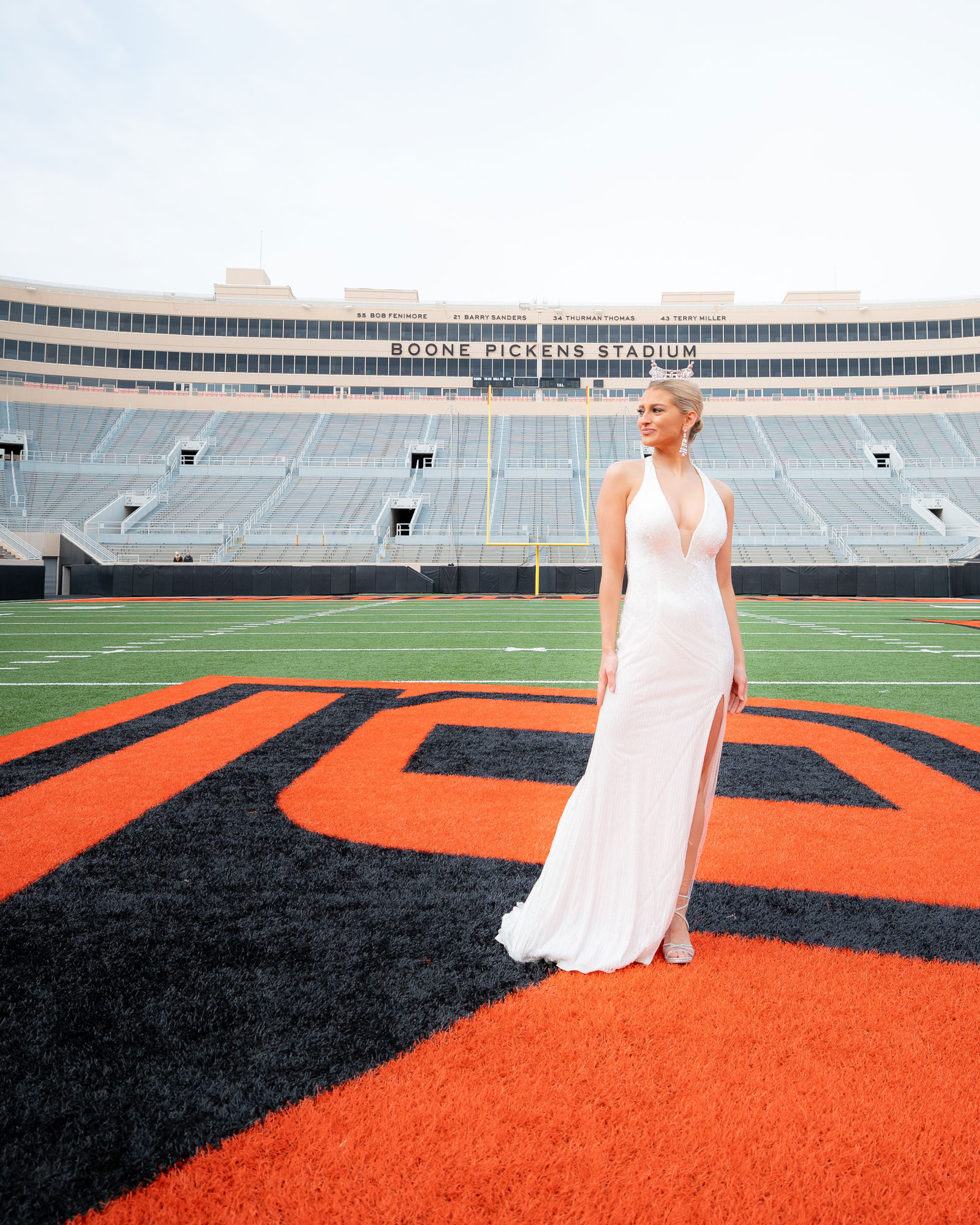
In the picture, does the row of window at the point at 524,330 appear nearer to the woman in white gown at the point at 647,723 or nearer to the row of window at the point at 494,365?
the row of window at the point at 494,365

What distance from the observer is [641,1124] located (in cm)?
121

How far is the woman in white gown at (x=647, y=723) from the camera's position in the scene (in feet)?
5.68

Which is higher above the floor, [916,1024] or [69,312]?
[69,312]

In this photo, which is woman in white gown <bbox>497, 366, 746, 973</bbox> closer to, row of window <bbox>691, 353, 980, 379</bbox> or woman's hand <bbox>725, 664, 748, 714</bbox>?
woman's hand <bbox>725, 664, 748, 714</bbox>

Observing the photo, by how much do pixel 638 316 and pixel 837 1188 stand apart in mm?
36144

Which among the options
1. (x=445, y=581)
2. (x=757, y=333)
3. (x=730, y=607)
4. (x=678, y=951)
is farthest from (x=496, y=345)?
(x=678, y=951)

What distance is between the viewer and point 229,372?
109ft

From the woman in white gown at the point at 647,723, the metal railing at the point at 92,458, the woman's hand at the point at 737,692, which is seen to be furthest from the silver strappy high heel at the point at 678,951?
the metal railing at the point at 92,458

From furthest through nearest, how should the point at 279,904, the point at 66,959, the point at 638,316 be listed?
the point at 638,316, the point at 279,904, the point at 66,959

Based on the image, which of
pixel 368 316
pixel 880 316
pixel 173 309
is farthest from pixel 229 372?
pixel 880 316

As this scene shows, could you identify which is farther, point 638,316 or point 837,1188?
point 638,316

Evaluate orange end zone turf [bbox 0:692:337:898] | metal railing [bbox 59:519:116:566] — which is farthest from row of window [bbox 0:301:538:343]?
orange end zone turf [bbox 0:692:337:898]

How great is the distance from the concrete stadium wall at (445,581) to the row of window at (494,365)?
15.4m

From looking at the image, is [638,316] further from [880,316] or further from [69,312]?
[69,312]
